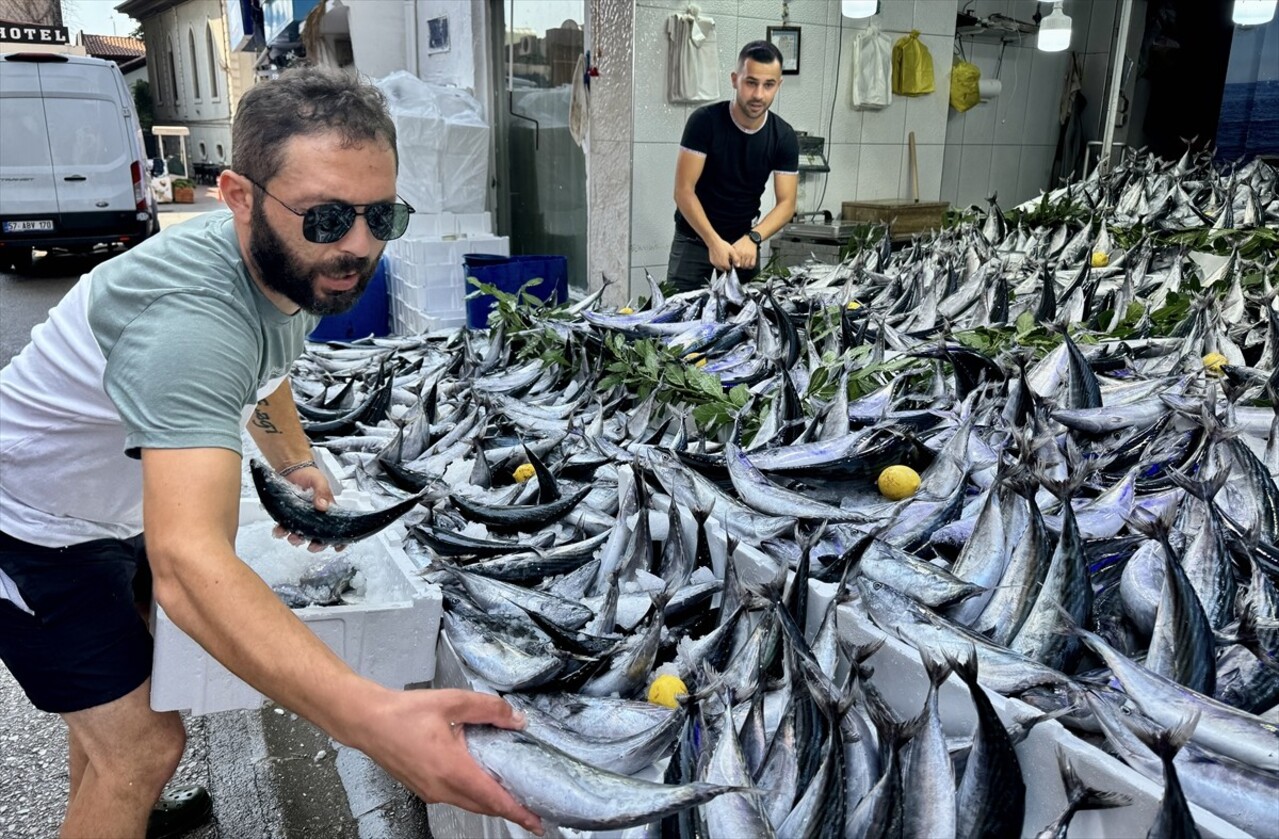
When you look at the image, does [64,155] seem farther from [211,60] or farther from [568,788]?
[211,60]

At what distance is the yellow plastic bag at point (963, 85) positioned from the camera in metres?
9.52

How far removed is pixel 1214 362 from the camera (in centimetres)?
264

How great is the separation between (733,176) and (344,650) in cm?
438

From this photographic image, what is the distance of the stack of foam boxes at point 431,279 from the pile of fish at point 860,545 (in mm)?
3091

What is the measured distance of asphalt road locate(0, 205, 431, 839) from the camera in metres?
2.62

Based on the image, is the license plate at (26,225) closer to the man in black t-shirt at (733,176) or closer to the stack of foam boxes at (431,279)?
the stack of foam boxes at (431,279)

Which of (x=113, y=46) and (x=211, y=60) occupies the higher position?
(x=113, y=46)

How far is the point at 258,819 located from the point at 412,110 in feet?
21.9

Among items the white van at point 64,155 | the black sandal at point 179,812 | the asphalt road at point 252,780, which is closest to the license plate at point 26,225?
the white van at point 64,155

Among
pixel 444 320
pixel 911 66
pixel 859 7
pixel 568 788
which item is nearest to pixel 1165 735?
pixel 568 788

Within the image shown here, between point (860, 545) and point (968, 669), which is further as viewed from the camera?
point (860, 545)

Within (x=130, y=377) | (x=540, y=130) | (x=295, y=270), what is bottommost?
(x=130, y=377)

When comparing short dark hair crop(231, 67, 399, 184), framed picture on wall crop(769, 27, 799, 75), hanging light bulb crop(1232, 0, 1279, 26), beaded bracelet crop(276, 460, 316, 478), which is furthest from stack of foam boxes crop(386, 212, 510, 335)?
hanging light bulb crop(1232, 0, 1279, 26)

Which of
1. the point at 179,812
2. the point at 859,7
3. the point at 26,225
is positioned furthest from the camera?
the point at 26,225
